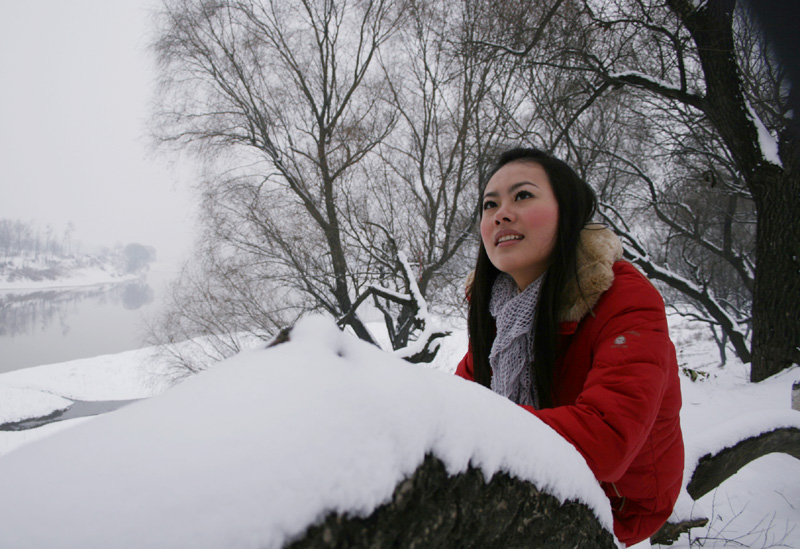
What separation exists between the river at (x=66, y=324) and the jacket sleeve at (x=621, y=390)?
10.7m

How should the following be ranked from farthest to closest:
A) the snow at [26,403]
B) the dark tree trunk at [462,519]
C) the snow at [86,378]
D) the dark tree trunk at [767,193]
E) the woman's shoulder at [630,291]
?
the snow at [86,378], the snow at [26,403], the dark tree trunk at [767,193], the woman's shoulder at [630,291], the dark tree trunk at [462,519]

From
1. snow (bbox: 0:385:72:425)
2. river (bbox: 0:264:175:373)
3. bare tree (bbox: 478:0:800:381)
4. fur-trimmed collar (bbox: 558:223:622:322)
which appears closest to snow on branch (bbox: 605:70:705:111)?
bare tree (bbox: 478:0:800:381)

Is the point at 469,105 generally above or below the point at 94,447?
above

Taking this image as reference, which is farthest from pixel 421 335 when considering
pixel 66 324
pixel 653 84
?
pixel 66 324

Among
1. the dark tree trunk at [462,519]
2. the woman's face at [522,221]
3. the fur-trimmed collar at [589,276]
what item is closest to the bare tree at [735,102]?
the woman's face at [522,221]

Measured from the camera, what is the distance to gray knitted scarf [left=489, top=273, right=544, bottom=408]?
4.70 ft

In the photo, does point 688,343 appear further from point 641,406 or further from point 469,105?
point 641,406

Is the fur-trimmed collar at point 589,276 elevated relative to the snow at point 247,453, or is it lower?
elevated

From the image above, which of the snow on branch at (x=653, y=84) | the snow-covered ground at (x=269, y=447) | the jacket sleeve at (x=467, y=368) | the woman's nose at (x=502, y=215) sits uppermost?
the snow on branch at (x=653, y=84)

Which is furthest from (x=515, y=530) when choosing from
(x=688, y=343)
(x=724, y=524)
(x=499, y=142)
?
(x=688, y=343)

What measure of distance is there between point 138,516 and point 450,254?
8993 mm

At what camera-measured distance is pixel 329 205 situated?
28.5ft

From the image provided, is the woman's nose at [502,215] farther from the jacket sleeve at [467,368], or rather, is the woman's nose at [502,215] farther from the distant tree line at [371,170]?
the distant tree line at [371,170]

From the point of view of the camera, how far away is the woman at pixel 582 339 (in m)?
0.92
